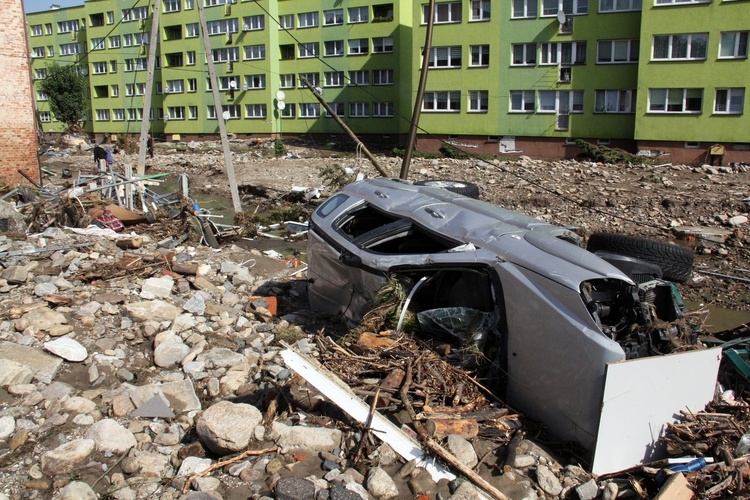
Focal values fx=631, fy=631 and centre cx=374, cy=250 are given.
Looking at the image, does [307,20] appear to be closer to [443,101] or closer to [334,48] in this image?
[334,48]

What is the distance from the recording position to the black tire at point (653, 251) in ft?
22.6

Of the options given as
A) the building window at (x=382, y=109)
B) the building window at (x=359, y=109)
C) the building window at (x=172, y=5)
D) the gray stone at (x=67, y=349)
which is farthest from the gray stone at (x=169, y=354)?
the building window at (x=172, y=5)

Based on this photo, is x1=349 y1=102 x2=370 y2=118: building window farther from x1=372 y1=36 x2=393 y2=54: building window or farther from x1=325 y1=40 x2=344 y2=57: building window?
x1=325 y1=40 x2=344 y2=57: building window

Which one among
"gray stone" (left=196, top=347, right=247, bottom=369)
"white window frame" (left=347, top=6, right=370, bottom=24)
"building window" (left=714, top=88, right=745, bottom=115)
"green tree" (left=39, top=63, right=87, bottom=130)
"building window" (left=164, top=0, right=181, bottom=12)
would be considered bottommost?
"gray stone" (left=196, top=347, right=247, bottom=369)

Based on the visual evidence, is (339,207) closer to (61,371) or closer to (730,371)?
(61,371)

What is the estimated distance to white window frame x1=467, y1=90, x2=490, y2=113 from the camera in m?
37.6

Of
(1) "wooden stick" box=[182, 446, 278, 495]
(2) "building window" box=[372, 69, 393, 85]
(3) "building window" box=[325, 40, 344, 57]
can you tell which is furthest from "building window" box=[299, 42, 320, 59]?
(1) "wooden stick" box=[182, 446, 278, 495]

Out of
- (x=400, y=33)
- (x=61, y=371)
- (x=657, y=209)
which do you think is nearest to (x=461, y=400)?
(x=61, y=371)

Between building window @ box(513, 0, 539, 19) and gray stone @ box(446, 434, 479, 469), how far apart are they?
116 feet

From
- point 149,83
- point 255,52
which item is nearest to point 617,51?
point 149,83

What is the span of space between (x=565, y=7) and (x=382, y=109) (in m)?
15.2

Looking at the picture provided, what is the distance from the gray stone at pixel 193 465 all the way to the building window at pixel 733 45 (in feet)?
107

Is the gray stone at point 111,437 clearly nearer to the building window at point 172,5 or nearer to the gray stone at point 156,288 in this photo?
the gray stone at point 156,288

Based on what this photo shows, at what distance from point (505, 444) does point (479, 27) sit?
1416 inches
